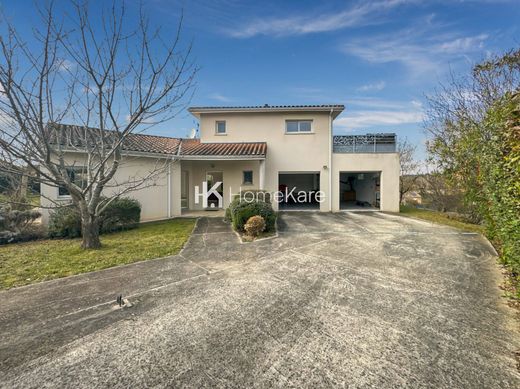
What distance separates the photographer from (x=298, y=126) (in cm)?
1506

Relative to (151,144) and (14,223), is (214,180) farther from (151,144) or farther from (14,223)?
(14,223)

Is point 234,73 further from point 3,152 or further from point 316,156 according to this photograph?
point 3,152

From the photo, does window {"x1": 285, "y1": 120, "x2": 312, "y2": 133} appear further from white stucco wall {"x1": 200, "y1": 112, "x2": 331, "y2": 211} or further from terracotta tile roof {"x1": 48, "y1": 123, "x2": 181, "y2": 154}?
terracotta tile roof {"x1": 48, "y1": 123, "x2": 181, "y2": 154}

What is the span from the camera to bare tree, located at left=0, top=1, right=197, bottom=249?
5695 millimetres

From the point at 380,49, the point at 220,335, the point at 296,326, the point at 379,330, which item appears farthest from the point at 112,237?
the point at 380,49

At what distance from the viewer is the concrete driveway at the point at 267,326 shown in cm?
240

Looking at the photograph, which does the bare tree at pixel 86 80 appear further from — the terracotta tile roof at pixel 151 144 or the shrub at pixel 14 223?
the terracotta tile roof at pixel 151 144

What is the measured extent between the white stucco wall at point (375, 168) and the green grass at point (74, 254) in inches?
391

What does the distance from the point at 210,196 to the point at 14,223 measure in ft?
31.7

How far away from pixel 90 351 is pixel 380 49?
49.9ft

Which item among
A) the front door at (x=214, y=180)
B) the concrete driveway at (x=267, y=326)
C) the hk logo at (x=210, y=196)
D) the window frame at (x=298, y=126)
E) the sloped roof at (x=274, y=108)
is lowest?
the concrete driveway at (x=267, y=326)

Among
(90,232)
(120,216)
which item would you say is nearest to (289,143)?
(120,216)

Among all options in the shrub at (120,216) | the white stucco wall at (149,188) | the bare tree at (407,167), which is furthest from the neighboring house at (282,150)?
the bare tree at (407,167)

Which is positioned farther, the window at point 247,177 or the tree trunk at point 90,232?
the window at point 247,177
